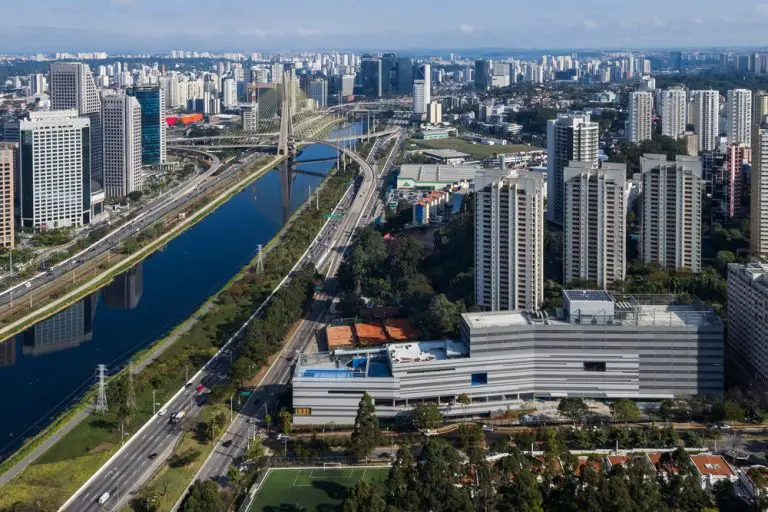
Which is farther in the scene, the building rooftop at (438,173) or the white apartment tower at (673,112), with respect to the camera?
the white apartment tower at (673,112)

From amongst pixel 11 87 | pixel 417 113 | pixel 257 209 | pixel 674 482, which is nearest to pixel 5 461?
pixel 674 482

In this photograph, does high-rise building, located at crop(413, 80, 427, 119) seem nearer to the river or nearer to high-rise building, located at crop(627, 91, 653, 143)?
high-rise building, located at crop(627, 91, 653, 143)

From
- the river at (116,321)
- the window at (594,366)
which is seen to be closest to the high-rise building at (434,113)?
the river at (116,321)

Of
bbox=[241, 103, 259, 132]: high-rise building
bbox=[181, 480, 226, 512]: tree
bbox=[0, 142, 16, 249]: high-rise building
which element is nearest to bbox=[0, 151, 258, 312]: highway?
bbox=[0, 142, 16, 249]: high-rise building

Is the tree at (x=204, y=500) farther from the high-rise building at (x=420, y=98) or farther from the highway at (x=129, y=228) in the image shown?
the high-rise building at (x=420, y=98)

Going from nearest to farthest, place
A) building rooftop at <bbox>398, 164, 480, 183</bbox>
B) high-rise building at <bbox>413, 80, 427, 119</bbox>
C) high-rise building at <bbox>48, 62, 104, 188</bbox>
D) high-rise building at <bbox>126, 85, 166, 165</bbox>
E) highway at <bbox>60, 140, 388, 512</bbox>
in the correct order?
highway at <bbox>60, 140, 388, 512</bbox> → building rooftop at <bbox>398, 164, 480, 183</bbox> → high-rise building at <bbox>48, 62, 104, 188</bbox> → high-rise building at <bbox>126, 85, 166, 165</bbox> → high-rise building at <bbox>413, 80, 427, 119</bbox>
